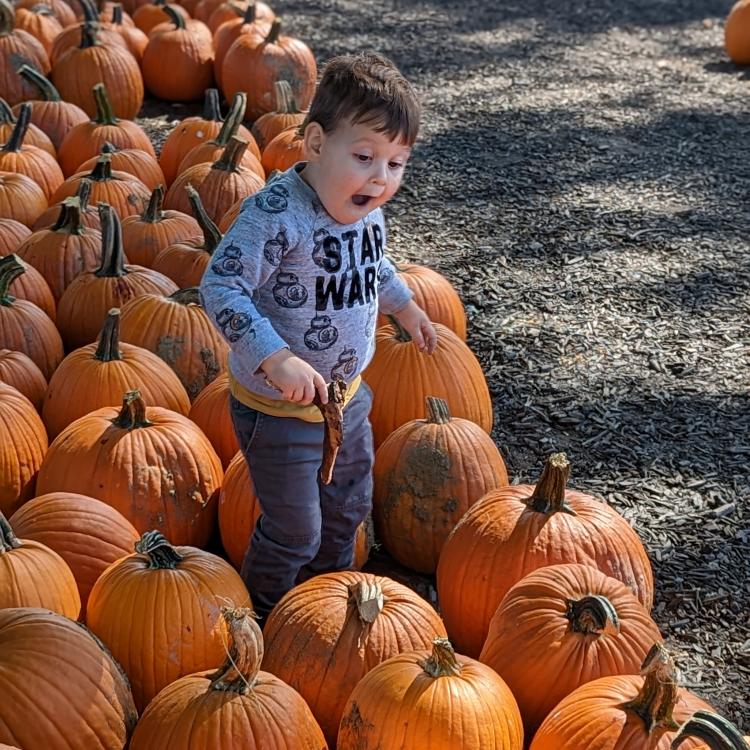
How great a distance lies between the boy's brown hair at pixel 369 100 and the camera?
115 inches

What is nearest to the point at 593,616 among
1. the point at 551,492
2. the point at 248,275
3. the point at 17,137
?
the point at 551,492

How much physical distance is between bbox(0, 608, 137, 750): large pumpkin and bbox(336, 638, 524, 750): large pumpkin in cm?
55

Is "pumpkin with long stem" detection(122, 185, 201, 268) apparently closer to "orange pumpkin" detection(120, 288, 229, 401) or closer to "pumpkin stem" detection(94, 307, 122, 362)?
"orange pumpkin" detection(120, 288, 229, 401)

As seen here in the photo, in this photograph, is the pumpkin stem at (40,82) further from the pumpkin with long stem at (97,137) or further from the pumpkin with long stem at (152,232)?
the pumpkin with long stem at (152,232)

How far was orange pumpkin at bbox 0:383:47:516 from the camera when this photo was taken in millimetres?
3771

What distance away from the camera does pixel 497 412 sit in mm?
4867

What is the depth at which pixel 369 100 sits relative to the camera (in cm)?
293

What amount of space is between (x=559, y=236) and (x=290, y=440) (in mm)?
3699

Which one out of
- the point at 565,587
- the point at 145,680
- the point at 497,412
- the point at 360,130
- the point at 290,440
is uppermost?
the point at 360,130

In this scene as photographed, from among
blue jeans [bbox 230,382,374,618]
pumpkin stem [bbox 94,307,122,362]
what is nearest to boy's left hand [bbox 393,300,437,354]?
blue jeans [bbox 230,382,374,618]

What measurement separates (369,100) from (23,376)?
6.29 ft

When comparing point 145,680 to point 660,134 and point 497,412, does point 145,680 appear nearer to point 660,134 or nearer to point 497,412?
point 497,412

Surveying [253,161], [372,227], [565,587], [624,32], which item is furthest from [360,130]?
[624,32]

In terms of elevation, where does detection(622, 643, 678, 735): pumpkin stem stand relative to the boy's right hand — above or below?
below
